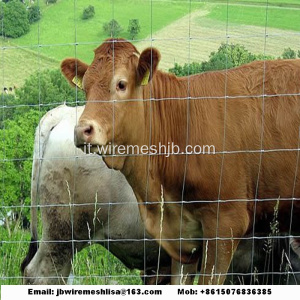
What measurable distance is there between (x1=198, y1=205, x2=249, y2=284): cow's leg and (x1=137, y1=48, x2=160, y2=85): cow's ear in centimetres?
111

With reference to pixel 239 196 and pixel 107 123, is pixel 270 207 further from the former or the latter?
pixel 107 123

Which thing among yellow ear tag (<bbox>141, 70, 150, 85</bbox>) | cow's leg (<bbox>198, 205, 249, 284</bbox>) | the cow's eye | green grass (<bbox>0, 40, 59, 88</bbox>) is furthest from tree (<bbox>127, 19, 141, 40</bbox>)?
green grass (<bbox>0, 40, 59, 88</bbox>)

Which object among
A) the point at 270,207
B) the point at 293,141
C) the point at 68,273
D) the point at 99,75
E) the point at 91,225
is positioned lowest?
the point at 68,273

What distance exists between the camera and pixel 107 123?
4.93 m

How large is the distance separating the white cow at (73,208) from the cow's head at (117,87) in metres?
1.18

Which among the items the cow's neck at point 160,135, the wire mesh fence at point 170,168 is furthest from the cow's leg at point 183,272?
the cow's neck at point 160,135

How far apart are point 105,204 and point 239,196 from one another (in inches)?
57.0

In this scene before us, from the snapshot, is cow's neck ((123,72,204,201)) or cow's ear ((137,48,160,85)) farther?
cow's neck ((123,72,204,201))

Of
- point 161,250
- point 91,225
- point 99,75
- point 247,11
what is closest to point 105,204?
point 91,225

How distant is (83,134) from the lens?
4676 mm

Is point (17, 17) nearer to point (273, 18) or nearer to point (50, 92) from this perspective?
point (50, 92)

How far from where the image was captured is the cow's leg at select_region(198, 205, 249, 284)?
530 cm

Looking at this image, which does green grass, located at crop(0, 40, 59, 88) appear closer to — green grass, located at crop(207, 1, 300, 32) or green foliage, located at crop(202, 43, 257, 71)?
green grass, located at crop(207, 1, 300, 32)

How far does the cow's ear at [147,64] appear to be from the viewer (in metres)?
5.08
